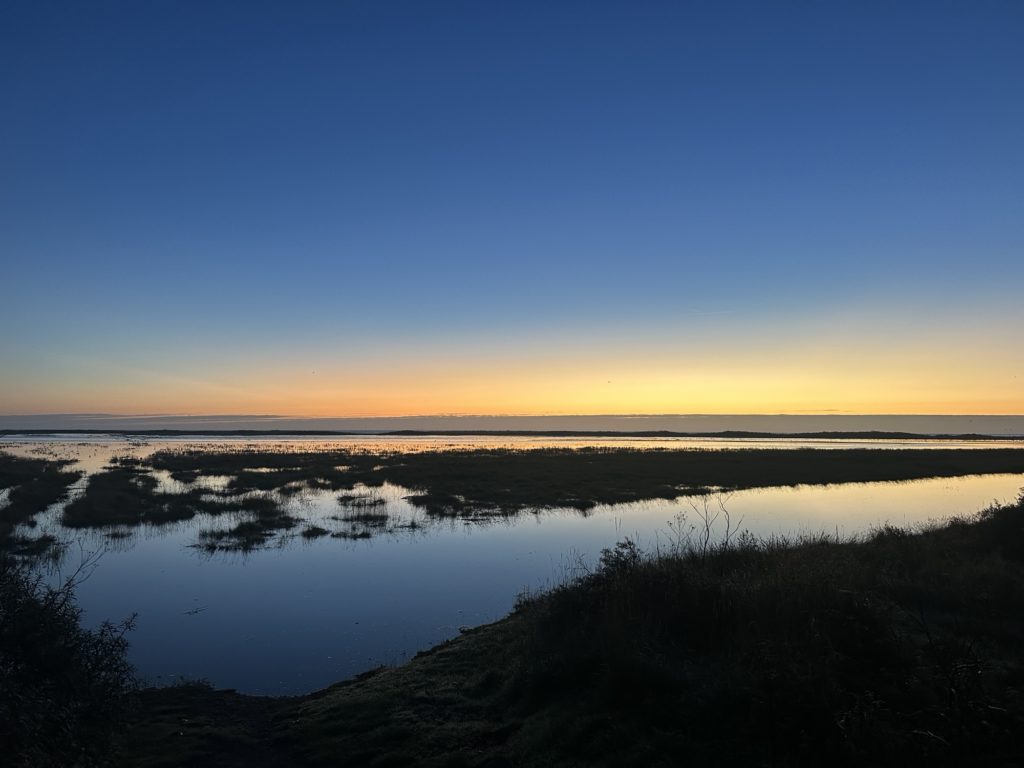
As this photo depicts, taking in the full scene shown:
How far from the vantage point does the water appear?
44.3ft

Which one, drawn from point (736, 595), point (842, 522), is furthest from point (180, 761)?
point (842, 522)

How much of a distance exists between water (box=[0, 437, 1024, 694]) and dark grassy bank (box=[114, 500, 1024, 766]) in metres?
2.05

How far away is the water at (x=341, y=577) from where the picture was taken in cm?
1352

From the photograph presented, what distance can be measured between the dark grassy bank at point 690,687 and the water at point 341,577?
2046 mm

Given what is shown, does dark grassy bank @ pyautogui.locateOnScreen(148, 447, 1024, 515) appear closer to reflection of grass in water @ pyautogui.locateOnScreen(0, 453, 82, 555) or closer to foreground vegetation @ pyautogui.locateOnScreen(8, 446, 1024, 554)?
foreground vegetation @ pyautogui.locateOnScreen(8, 446, 1024, 554)

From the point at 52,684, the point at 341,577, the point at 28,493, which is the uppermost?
the point at 52,684

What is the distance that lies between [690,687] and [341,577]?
1433 cm

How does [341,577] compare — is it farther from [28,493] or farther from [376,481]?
[376,481]

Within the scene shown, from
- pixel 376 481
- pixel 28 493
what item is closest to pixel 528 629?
pixel 28 493

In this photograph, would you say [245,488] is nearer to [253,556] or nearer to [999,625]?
[253,556]

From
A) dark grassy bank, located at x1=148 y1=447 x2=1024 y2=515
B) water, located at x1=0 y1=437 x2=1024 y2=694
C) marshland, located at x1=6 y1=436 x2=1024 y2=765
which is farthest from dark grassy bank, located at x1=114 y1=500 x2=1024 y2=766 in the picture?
dark grassy bank, located at x1=148 y1=447 x2=1024 y2=515

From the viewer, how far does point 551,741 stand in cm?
765

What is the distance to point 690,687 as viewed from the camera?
7.80m

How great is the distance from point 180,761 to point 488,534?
62.1ft
